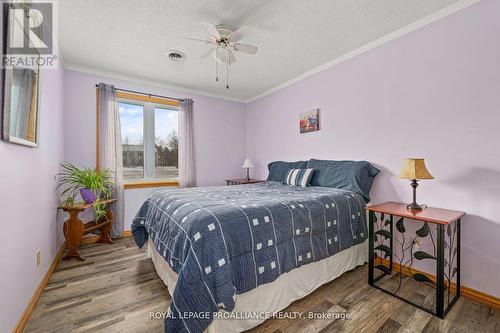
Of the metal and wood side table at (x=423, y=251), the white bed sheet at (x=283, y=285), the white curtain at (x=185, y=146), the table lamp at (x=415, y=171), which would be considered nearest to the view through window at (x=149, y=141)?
the white curtain at (x=185, y=146)

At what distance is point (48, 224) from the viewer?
7.45ft

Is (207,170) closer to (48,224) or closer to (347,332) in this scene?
(48,224)

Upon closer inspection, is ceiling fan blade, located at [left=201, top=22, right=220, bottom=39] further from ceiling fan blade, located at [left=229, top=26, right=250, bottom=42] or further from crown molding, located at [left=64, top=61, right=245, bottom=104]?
crown molding, located at [left=64, top=61, right=245, bottom=104]

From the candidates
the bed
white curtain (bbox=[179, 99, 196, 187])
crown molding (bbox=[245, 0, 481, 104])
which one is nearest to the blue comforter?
the bed

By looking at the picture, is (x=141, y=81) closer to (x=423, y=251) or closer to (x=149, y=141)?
(x=149, y=141)

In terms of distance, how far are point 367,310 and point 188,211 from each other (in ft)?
5.23

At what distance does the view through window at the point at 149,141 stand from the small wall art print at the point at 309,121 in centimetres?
231

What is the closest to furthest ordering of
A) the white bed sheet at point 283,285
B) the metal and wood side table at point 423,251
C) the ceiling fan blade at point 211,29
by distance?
1. the white bed sheet at point 283,285
2. the metal and wood side table at point 423,251
3. the ceiling fan blade at point 211,29

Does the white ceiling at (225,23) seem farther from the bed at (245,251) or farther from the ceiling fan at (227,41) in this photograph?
the bed at (245,251)

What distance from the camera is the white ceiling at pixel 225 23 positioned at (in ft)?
6.53

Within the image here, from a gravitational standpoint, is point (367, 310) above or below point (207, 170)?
below

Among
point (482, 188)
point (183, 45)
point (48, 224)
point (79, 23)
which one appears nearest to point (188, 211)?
point (48, 224)

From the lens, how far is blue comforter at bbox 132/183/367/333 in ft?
4.23

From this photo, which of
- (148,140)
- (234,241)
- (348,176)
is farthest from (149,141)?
(348,176)
